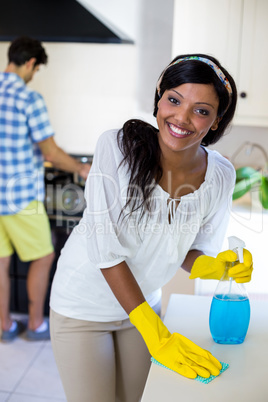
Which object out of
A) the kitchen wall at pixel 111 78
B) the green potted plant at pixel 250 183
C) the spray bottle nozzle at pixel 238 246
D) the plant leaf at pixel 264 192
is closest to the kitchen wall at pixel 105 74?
the kitchen wall at pixel 111 78

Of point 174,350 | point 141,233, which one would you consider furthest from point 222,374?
point 141,233

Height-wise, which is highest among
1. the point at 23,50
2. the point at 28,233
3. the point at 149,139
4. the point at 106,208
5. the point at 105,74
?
the point at 23,50

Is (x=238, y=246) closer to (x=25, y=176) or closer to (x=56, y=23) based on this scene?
(x=25, y=176)

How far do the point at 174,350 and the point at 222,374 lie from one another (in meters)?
0.10

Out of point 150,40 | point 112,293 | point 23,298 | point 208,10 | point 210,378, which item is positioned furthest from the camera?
point 150,40

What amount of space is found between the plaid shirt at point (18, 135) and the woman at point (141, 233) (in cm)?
122

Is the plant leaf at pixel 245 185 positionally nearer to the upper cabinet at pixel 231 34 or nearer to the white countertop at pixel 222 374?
the upper cabinet at pixel 231 34

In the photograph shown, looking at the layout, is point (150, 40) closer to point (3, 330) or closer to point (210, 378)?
point (3, 330)

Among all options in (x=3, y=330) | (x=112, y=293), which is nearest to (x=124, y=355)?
(x=112, y=293)

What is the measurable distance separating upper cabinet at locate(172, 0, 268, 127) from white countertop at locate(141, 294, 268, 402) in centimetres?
143

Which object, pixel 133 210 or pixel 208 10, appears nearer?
pixel 133 210

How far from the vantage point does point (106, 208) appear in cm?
109

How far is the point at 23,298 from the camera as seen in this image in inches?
108

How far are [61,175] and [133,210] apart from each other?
1.92 metres
